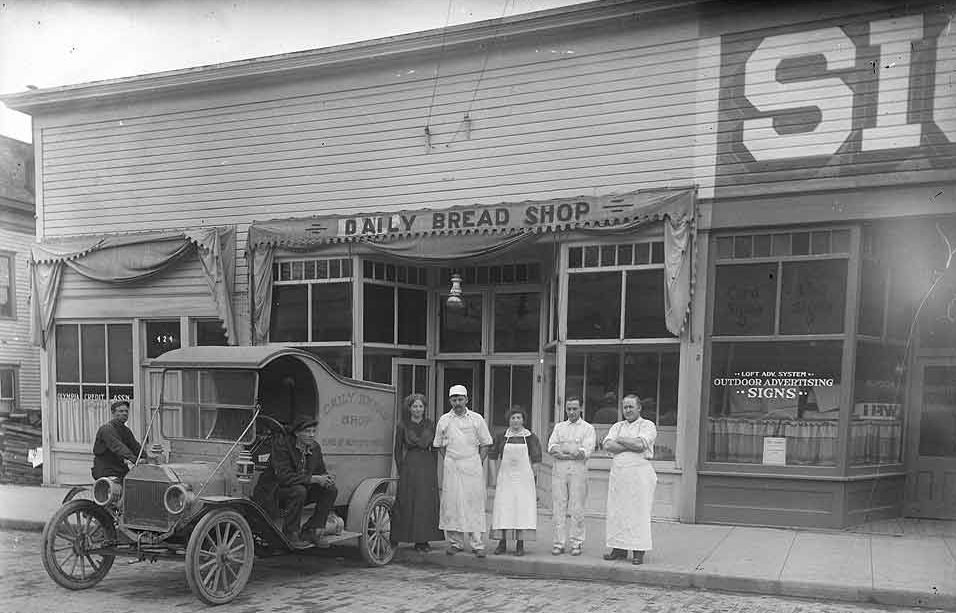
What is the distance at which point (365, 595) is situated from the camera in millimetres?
6105

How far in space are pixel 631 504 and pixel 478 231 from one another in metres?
4.67

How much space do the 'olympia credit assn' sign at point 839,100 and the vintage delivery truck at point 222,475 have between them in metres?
5.73

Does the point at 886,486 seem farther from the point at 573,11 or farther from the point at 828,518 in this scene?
the point at 573,11

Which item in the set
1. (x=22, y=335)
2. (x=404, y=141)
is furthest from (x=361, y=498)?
(x=22, y=335)

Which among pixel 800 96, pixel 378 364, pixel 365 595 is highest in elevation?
pixel 800 96

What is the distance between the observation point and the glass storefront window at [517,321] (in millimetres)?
11203

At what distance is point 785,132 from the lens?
338 inches

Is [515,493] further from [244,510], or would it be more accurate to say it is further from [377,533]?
[244,510]

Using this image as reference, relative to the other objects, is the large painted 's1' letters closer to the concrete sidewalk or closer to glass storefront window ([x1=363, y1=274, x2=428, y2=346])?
the concrete sidewalk

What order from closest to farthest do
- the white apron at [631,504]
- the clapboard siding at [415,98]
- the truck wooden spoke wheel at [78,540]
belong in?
1. the truck wooden spoke wheel at [78,540]
2. the white apron at [631,504]
3. the clapboard siding at [415,98]

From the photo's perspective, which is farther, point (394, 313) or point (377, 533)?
point (394, 313)

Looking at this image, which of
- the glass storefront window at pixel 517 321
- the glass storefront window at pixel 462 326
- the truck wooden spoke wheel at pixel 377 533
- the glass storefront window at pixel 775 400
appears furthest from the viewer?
the glass storefront window at pixel 462 326

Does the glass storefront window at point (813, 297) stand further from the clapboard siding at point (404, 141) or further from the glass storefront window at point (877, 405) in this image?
the clapboard siding at point (404, 141)

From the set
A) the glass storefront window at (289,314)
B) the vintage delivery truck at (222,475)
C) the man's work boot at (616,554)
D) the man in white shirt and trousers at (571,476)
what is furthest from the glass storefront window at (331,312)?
the man's work boot at (616,554)
